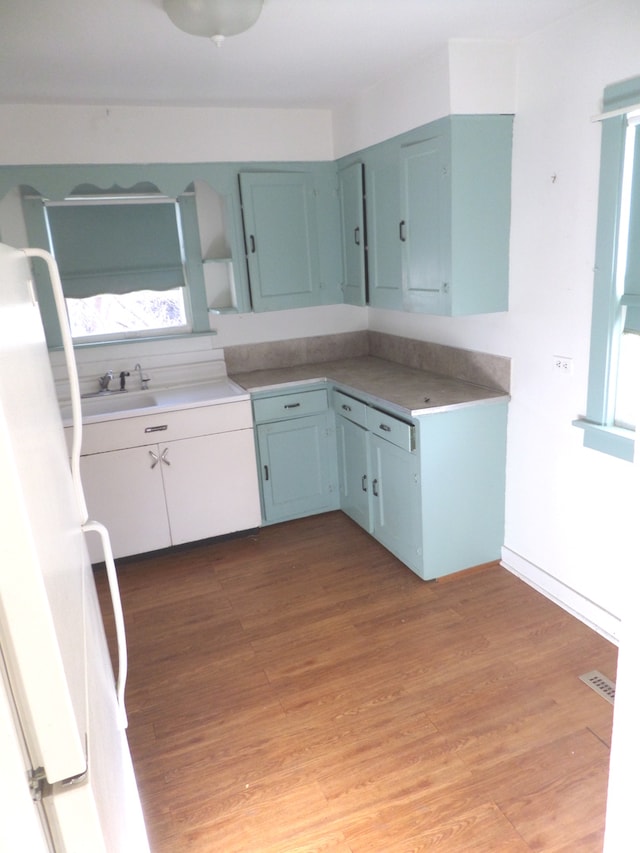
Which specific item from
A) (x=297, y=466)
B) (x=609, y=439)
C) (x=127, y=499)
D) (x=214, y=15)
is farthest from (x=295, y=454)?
(x=214, y=15)

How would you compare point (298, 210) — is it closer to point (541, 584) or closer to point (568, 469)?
point (568, 469)

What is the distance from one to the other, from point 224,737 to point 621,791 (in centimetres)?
139

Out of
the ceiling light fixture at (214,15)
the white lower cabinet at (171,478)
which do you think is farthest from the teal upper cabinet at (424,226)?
the white lower cabinet at (171,478)

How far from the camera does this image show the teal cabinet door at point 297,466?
344 centimetres

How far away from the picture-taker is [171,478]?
3.22m

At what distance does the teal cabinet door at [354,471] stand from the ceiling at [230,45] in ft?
5.66

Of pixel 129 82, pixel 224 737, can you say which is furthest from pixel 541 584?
pixel 129 82

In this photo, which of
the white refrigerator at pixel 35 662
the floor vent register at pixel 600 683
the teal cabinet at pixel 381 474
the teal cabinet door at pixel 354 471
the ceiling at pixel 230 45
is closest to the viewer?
the white refrigerator at pixel 35 662

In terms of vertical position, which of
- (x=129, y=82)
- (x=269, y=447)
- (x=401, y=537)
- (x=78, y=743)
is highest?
(x=129, y=82)

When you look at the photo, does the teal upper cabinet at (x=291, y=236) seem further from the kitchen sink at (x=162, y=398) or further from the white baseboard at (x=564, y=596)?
the white baseboard at (x=564, y=596)

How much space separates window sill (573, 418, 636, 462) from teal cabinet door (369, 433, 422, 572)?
0.74m

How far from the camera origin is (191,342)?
3.61 m

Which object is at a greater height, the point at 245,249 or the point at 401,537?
the point at 245,249

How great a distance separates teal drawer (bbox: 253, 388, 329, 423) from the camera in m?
3.36
